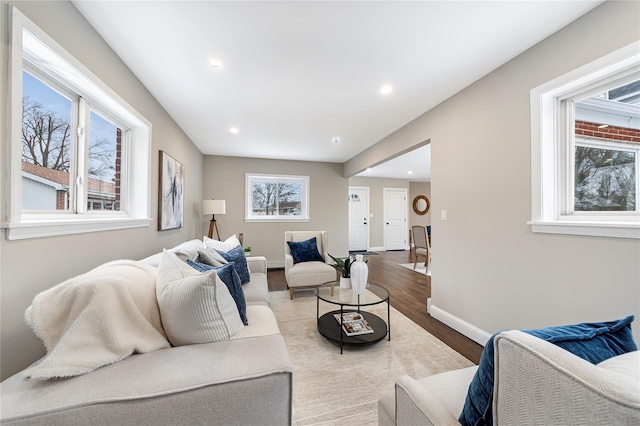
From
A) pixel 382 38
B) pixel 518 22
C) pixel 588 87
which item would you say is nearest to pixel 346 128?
pixel 382 38

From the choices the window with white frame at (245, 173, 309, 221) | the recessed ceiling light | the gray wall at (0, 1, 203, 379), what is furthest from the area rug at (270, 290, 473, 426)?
the window with white frame at (245, 173, 309, 221)

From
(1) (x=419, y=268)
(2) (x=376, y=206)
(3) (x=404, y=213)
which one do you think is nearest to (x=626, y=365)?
(1) (x=419, y=268)

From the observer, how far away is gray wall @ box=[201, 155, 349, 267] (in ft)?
17.1

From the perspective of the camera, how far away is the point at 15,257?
3.66ft

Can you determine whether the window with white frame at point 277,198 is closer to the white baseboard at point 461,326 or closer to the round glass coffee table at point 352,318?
the round glass coffee table at point 352,318

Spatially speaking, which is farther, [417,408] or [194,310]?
[194,310]

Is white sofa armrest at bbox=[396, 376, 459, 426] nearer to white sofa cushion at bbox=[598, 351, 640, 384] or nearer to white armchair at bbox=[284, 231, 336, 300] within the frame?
white sofa cushion at bbox=[598, 351, 640, 384]

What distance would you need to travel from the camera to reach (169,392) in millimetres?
787

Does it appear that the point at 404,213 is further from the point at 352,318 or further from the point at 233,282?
the point at 233,282

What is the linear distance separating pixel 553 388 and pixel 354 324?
1965 millimetres

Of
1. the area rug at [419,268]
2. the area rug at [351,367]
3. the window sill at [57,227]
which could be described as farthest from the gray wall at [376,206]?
the window sill at [57,227]

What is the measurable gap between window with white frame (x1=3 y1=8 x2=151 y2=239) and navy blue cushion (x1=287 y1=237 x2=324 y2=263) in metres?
2.02

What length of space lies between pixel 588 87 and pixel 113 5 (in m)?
3.03

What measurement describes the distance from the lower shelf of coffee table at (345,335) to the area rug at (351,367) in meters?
0.09
